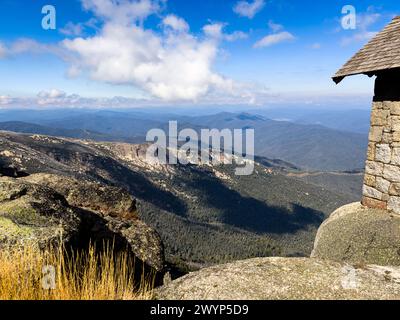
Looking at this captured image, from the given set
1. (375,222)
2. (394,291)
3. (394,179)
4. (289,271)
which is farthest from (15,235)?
(394,179)

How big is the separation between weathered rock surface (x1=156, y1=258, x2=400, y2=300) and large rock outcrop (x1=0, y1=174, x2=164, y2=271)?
1940 mm

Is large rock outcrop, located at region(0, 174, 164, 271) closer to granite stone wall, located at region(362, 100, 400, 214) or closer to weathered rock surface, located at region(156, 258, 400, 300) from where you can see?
weathered rock surface, located at region(156, 258, 400, 300)

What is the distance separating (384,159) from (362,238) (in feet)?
10.7

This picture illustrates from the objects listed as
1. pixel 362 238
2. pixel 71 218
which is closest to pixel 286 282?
pixel 71 218

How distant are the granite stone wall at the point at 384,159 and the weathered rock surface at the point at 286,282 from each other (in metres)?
7.20

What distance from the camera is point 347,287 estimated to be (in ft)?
20.5

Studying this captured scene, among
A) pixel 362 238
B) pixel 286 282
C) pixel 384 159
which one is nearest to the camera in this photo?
pixel 286 282

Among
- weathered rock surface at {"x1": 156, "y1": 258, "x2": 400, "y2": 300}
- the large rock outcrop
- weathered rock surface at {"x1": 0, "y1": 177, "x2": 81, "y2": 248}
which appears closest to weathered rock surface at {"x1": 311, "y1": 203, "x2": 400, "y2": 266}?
weathered rock surface at {"x1": 156, "y1": 258, "x2": 400, "y2": 300}

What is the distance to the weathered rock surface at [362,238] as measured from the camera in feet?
39.5

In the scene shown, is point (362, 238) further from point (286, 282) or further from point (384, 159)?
point (286, 282)

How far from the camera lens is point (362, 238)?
1291 centimetres

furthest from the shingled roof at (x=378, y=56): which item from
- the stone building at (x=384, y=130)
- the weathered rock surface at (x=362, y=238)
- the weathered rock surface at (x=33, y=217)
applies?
the weathered rock surface at (x=33, y=217)

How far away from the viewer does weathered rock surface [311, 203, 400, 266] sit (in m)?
12.1
